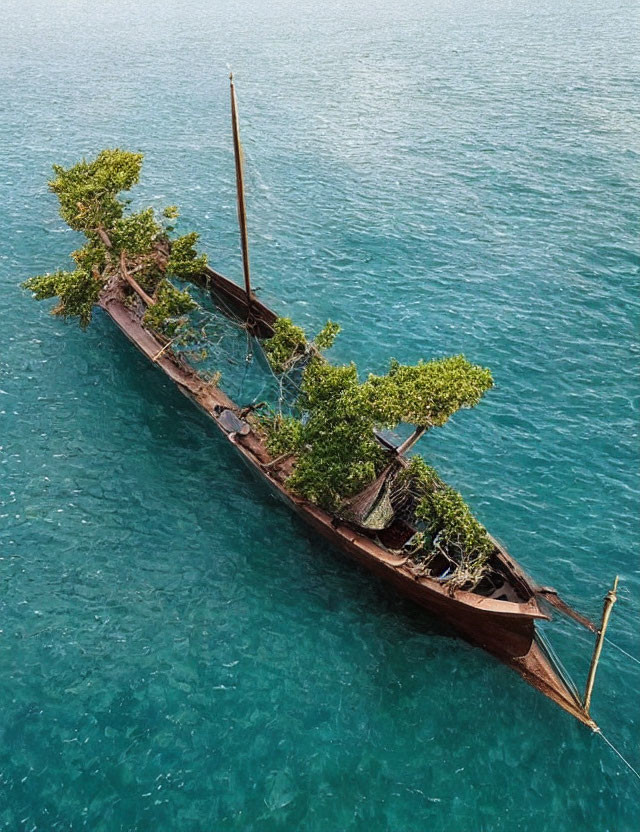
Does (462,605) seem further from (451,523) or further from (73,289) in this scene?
(73,289)

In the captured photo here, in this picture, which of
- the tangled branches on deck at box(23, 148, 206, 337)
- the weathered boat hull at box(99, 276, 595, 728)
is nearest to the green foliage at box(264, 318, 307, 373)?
the weathered boat hull at box(99, 276, 595, 728)

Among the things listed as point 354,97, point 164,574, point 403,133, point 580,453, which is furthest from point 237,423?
point 354,97

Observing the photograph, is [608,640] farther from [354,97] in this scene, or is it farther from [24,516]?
[354,97]

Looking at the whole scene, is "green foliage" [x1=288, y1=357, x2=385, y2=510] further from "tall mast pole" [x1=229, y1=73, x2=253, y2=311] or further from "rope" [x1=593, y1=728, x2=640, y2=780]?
"rope" [x1=593, y1=728, x2=640, y2=780]

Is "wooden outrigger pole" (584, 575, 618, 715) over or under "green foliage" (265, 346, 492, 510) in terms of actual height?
under

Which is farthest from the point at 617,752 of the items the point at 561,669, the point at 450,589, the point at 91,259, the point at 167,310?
the point at 91,259

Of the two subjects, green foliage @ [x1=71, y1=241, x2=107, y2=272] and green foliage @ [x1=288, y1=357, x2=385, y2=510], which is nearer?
green foliage @ [x1=288, y1=357, x2=385, y2=510]
